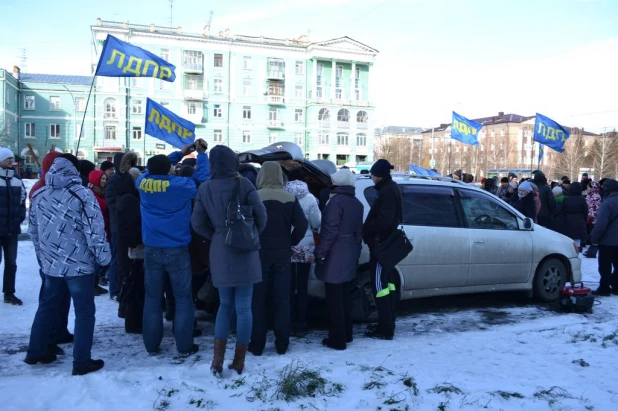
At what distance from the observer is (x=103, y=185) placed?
7.75 m

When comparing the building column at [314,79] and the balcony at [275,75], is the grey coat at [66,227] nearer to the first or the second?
the balcony at [275,75]

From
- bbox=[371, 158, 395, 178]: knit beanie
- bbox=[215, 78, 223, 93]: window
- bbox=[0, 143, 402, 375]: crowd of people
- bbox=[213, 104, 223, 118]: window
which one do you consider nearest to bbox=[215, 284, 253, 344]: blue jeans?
bbox=[0, 143, 402, 375]: crowd of people

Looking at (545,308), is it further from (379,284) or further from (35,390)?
(35,390)

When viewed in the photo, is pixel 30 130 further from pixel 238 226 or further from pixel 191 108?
pixel 238 226

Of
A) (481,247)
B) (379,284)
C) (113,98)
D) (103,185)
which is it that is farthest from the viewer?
(113,98)

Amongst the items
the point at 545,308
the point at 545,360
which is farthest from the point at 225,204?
the point at 545,308

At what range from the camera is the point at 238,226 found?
4.41 m

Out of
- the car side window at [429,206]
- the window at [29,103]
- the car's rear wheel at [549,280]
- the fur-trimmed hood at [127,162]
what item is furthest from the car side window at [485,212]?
the window at [29,103]

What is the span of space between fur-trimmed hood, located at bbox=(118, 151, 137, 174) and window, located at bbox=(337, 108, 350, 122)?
56726 mm

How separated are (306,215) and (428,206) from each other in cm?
206

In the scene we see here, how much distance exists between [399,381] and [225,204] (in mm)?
2163

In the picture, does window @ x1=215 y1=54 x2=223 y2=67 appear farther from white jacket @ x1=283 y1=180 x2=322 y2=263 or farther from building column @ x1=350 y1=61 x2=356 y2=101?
white jacket @ x1=283 y1=180 x2=322 y2=263

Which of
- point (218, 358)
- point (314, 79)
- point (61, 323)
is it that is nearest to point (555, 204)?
point (218, 358)

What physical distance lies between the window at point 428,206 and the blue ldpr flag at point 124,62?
6.25m
